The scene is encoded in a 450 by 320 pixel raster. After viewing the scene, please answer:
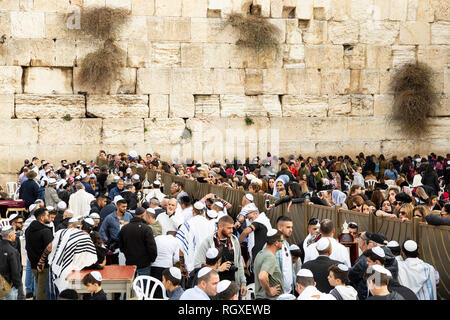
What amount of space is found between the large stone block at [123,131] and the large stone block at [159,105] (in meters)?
0.45

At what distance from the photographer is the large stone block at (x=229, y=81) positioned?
19875 mm

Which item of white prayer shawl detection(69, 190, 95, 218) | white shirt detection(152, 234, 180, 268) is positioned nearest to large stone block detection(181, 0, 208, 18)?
white prayer shawl detection(69, 190, 95, 218)

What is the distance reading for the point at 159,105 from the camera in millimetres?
19656

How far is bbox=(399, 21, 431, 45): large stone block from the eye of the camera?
2112cm

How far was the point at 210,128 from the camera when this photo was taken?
65.5 feet

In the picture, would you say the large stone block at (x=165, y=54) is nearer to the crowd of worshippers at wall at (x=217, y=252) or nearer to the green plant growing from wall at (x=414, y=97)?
the green plant growing from wall at (x=414, y=97)

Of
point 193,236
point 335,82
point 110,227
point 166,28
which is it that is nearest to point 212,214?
point 193,236

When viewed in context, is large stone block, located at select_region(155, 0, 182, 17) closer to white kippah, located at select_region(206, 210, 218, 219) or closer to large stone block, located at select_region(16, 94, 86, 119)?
large stone block, located at select_region(16, 94, 86, 119)

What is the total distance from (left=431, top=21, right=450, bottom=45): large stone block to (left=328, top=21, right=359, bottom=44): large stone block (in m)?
2.66

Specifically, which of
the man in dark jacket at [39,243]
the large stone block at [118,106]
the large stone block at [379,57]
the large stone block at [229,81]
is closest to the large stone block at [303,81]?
the large stone block at [229,81]

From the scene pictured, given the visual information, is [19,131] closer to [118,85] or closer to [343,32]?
[118,85]

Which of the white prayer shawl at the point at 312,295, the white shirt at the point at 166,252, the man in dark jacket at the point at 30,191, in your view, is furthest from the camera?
the man in dark jacket at the point at 30,191
